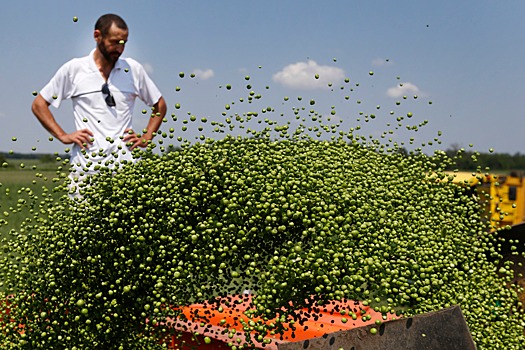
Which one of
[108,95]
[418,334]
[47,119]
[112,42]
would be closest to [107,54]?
[112,42]

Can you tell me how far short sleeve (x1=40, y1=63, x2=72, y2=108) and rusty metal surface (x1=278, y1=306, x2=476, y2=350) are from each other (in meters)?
3.75

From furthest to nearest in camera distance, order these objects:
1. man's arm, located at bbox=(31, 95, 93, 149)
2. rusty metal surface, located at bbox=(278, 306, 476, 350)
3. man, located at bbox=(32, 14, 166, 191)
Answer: man, located at bbox=(32, 14, 166, 191)
man's arm, located at bbox=(31, 95, 93, 149)
rusty metal surface, located at bbox=(278, 306, 476, 350)

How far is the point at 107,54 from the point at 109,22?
301 mm

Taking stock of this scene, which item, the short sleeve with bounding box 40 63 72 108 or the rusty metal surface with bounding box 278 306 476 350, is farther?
the short sleeve with bounding box 40 63 72 108

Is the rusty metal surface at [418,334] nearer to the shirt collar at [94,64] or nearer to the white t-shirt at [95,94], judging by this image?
the white t-shirt at [95,94]

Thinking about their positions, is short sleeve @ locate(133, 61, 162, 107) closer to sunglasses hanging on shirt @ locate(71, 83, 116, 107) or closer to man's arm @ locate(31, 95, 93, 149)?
sunglasses hanging on shirt @ locate(71, 83, 116, 107)

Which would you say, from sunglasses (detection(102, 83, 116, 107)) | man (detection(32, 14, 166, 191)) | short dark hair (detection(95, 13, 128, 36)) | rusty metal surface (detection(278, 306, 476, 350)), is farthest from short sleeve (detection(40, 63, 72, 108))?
rusty metal surface (detection(278, 306, 476, 350))

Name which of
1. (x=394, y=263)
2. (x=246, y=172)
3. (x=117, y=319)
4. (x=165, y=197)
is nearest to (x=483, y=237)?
(x=394, y=263)

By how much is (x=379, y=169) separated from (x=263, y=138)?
3.40 ft

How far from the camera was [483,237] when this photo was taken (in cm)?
482

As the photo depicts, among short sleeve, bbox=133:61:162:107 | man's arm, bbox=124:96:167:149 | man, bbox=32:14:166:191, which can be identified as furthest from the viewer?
short sleeve, bbox=133:61:162:107

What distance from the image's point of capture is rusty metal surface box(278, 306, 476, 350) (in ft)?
10.3

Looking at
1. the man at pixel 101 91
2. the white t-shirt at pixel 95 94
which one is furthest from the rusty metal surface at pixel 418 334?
the white t-shirt at pixel 95 94

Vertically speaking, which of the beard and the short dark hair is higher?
the short dark hair
